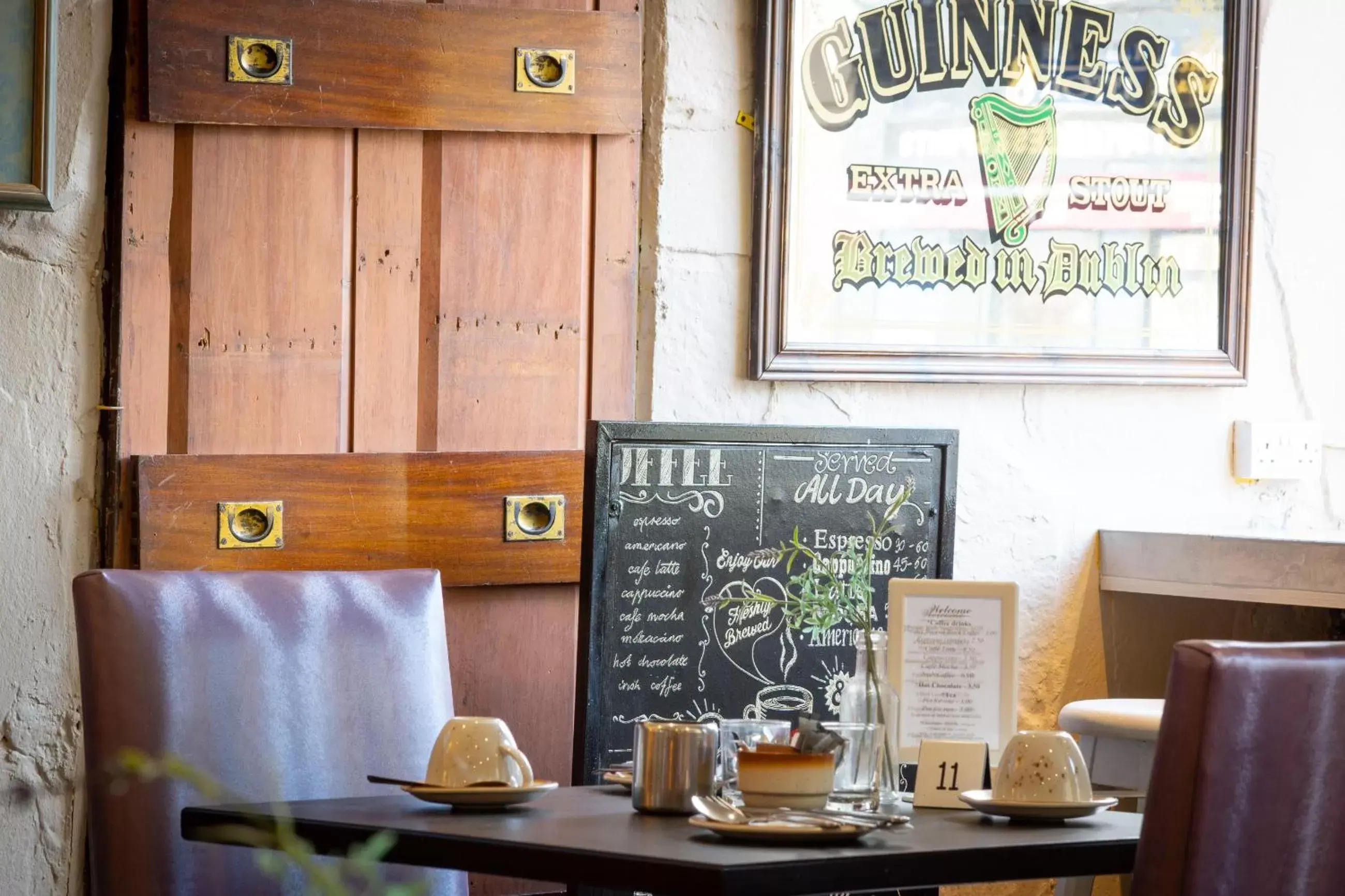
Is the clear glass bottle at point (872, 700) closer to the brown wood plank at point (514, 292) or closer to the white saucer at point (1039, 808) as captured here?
the white saucer at point (1039, 808)

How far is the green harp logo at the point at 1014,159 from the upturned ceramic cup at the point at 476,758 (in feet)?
5.26

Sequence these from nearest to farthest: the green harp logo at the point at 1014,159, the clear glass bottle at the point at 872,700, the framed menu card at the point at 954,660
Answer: the clear glass bottle at the point at 872,700 < the framed menu card at the point at 954,660 < the green harp logo at the point at 1014,159

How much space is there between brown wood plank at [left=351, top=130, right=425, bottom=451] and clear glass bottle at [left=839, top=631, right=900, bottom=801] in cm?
100

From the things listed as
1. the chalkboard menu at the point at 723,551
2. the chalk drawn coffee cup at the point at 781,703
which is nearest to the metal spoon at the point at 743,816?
the chalkboard menu at the point at 723,551

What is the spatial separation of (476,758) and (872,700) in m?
0.43

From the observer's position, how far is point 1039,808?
170 cm

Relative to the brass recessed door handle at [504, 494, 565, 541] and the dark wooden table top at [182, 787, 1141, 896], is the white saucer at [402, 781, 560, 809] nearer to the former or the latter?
the dark wooden table top at [182, 787, 1141, 896]

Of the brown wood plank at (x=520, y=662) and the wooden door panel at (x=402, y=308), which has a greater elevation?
the wooden door panel at (x=402, y=308)

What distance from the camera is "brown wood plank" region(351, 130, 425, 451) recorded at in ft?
8.45

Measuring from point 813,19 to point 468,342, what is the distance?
2.66 feet

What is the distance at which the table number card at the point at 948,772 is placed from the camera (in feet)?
6.07

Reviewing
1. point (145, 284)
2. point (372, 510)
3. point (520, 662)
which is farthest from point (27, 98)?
point (520, 662)

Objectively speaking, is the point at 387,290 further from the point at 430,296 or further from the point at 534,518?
the point at 534,518

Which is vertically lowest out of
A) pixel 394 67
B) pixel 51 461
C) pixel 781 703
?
pixel 781 703
